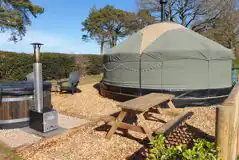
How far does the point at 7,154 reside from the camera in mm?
3643

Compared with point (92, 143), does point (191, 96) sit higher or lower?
higher

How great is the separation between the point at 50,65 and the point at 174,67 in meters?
9.12

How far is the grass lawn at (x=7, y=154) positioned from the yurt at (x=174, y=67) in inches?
164

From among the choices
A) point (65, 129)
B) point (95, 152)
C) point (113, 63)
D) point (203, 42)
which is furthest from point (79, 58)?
point (95, 152)

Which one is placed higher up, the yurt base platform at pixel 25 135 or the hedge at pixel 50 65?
the hedge at pixel 50 65

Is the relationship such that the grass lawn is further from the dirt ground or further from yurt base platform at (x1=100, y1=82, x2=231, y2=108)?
yurt base platform at (x1=100, y1=82, x2=231, y2=108)

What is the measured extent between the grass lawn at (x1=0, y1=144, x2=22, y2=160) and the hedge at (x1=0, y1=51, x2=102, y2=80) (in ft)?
26.7

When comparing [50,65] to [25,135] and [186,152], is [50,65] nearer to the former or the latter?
[25,135]

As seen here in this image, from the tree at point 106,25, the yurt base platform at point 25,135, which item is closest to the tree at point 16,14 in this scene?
the yurt base platform at point 25,135

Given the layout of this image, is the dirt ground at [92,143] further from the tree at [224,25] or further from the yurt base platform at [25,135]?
the tree at [224,25]

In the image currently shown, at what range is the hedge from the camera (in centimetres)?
1118

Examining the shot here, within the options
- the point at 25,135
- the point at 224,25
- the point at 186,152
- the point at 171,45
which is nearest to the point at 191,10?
the point at 224,25

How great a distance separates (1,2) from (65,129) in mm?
16832

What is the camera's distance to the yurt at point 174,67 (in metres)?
6.78
